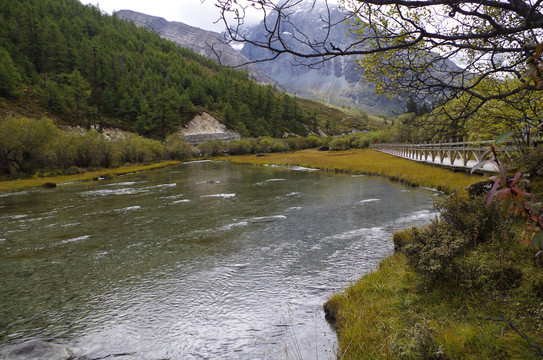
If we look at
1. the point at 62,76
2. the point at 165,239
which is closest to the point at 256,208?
the point at 165,239

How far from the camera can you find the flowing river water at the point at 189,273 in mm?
6035

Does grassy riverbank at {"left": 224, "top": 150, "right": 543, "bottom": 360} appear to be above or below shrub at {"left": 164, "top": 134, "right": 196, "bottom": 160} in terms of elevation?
below

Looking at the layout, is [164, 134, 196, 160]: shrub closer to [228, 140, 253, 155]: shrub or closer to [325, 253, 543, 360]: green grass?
[228, 140, 253, 155]: shrub

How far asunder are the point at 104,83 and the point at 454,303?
442 feet

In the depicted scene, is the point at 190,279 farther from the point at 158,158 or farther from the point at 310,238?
the point at 158,158

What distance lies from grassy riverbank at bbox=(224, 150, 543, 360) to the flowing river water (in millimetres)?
810

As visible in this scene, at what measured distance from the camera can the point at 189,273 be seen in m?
9.15

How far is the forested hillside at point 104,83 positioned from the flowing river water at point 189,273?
84.3 meters

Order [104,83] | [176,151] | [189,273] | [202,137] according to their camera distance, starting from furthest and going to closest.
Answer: [104,83] → [202,137] → [176,151] → [189,273]

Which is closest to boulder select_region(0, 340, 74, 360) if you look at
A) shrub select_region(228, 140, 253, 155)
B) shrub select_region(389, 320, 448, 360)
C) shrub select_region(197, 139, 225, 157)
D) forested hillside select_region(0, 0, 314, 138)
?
shrub select_region(389, 320, 448, 360)

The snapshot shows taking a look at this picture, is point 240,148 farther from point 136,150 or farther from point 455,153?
point 455,153

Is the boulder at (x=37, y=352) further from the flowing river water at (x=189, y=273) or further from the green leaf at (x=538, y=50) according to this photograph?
the green leaf at (x=538, y=50)

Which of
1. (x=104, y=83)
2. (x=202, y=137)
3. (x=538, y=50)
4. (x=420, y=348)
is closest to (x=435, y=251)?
(x=420, y=348)

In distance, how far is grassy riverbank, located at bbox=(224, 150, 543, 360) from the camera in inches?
154
